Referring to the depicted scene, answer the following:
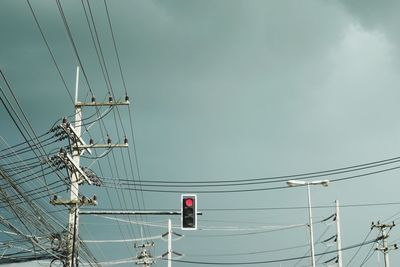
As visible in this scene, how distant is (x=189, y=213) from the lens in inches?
960

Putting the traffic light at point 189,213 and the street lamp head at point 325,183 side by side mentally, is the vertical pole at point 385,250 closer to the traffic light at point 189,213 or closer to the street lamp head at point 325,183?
the street lamp head at point 325,183

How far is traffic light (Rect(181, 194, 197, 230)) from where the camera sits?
24344 millimetres

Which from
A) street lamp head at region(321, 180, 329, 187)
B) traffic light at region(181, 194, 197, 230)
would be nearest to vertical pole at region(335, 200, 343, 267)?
street lamp head at region(321, 180, 329, 187)

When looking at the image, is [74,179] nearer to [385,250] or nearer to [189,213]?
[189,213]

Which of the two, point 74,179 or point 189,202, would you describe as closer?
point 189,202

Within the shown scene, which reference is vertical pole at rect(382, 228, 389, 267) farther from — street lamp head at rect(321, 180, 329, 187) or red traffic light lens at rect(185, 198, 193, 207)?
red traffic light lens at rect(185, 198, 193, 207)

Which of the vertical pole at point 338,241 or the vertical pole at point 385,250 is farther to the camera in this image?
the vertical pole at point 385,250

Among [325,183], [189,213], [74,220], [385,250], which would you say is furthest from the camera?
[385,250]

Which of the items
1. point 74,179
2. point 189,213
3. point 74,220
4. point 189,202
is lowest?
point 189,213

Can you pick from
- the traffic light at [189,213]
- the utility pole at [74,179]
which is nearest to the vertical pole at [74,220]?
the utility pole at [74,179]

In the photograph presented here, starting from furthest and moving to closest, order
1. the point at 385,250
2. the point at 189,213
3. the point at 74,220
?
the point at 385,250, the point at 74,220, the point at 189,213

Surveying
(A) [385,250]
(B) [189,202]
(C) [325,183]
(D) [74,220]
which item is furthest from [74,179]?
(A) [385,250]

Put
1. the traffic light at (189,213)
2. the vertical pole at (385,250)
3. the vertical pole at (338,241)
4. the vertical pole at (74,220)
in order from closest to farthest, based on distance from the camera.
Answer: the traffic light at (189,213) < the vertical pole at (74,220) < the vertical pole at (338,241) < the vertical pole at (385,250)

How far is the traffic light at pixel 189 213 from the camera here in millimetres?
24344
